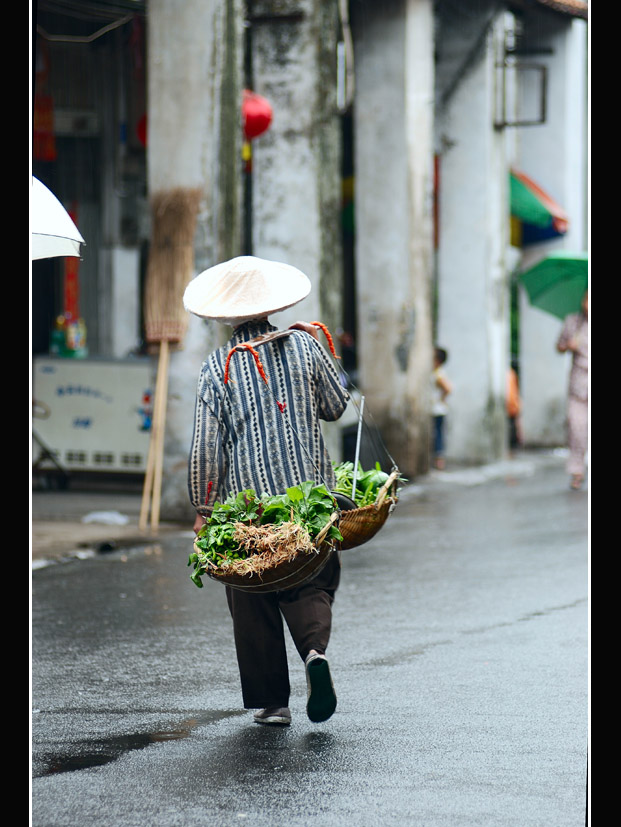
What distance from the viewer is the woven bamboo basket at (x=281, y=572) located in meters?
4.88

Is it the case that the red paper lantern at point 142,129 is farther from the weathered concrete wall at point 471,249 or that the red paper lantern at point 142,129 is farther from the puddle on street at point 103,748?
the puddle on street at point 103,748

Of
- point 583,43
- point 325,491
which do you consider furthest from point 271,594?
point 583,43

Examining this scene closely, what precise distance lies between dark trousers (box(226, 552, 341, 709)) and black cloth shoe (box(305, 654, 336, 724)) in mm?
171

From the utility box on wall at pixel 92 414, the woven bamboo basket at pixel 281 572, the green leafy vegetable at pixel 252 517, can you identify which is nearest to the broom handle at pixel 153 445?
the utility box on wall at pixel 92 414

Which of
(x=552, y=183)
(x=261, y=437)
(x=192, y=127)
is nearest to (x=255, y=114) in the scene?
(x=192, y=127)

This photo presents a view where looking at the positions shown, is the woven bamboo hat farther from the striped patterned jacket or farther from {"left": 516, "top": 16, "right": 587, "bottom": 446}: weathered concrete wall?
{"left": 516, "top": 16, "right": 587, "bottom": 446}: weathered concrete wall

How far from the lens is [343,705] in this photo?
575 centimetres

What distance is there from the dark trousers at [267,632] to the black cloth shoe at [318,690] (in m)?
0.17

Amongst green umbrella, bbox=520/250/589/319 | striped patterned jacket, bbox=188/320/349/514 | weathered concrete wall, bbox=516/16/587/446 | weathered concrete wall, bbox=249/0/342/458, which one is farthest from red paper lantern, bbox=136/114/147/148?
striped patterned jacket, bbox=188/320/349/514

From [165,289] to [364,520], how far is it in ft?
21.6

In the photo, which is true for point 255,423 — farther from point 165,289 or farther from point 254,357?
point 165,289

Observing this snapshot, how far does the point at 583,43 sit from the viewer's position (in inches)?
845

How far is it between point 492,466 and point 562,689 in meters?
11.7

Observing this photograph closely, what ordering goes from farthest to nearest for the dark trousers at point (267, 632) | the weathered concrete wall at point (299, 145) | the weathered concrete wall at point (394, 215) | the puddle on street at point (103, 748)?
the weathered concrete wall at point (394, 215) < the weathered concrete wall at point (299, 145) < the dark trousers at point (267, 632) < the puddle on street at point (103, 748)
